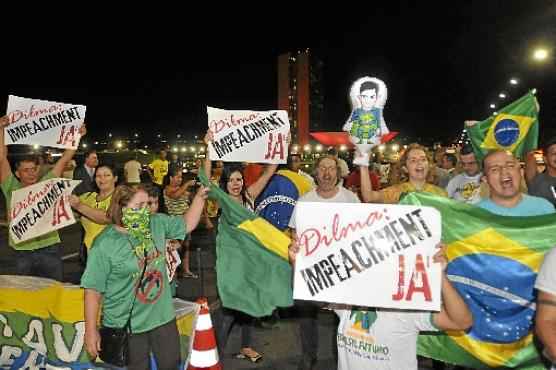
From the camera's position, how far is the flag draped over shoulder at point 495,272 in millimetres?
3223

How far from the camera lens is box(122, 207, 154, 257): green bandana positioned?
360 cm

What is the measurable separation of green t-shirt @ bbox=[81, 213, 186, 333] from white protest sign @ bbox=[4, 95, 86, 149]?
3288mm

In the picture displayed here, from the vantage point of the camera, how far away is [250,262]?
15.0 feet

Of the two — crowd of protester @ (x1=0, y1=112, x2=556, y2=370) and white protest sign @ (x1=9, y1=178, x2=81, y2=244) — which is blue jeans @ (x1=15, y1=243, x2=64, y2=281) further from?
white protest sign @ (x1=9, y1=178, x2=81, y2=244)

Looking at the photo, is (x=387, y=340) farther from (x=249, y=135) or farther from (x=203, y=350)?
(x=249, y=135)

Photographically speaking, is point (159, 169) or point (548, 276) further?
point (159, 169)

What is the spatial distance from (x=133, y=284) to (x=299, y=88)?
50290 millimetres

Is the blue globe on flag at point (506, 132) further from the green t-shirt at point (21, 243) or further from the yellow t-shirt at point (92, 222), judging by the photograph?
the green t-shirt at point (21, 243)

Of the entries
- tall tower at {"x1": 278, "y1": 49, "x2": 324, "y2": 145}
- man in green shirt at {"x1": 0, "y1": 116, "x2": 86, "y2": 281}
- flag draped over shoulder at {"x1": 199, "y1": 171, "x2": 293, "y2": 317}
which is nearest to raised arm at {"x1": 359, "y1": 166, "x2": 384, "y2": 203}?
flag draped over shoulder at {"x1": 199, "y1": 171, "x2": 293, "y2": 317}

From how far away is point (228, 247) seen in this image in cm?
473

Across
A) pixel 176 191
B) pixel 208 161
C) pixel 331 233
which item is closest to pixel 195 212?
pixel 208 161

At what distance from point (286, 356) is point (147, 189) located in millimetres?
2749

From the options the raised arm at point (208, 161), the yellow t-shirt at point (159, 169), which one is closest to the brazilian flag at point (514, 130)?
the raised arm at point (208, 161)

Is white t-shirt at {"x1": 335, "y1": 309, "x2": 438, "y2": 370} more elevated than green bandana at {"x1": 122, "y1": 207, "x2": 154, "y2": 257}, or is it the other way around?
green bandana at {"x1": 122, "y1": 207, "x2": 154, "y2": 257}
